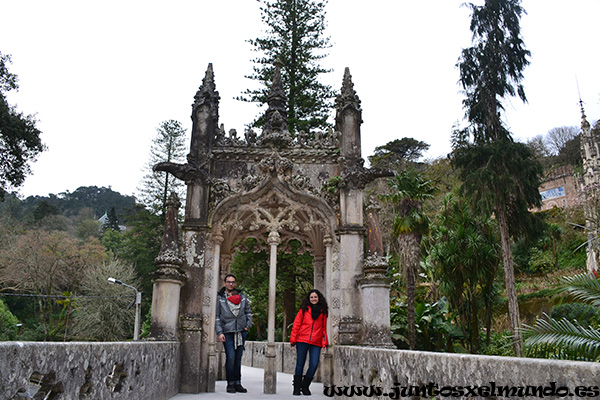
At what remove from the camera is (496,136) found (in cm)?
1886

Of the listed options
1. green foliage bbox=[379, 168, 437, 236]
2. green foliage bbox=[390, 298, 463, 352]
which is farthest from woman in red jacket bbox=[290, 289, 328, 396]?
green foliage bbox=[379, 168, 437, 236]

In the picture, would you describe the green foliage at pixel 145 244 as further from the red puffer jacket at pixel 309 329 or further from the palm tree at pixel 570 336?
the palm tree at pixel 570 336

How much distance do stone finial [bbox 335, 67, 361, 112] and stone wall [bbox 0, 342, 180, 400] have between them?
18.5ft

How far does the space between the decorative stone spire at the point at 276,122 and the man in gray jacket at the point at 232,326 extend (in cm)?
275

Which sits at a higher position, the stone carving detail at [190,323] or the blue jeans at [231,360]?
the stone carving detail at [190,323]

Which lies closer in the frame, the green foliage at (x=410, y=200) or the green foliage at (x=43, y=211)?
the green foliage at (x=410, y=200)

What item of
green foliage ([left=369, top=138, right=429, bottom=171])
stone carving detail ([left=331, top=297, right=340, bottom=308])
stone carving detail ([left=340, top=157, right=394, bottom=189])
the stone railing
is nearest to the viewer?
the stone railing

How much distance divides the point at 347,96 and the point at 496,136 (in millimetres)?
11678

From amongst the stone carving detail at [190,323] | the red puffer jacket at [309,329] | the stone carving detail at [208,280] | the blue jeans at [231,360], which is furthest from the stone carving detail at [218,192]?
the red puffer jacket at [309,329]

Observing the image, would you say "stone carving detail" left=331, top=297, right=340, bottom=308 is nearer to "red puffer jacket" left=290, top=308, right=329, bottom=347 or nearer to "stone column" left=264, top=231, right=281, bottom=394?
"red puffer jacket" left=290, top=308, right=329, bottom=347

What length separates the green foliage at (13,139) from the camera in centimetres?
1886

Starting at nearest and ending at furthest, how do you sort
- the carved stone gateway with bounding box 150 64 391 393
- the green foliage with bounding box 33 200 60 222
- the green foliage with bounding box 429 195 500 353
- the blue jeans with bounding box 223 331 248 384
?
the blue jeans with bounding box 223 331 248 384
the carved stone gateway with bounding box 150 64 391 393
the green foliage with bounding box 429 195 500 353
the green foliage with bounding box 33 200 60 222

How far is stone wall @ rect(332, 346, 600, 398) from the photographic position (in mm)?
2209

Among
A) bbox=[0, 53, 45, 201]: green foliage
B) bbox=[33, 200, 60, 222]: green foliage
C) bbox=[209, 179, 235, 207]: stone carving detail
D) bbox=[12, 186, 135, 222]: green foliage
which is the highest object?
bbox=[12, 186, 135, 222]: green foliage
